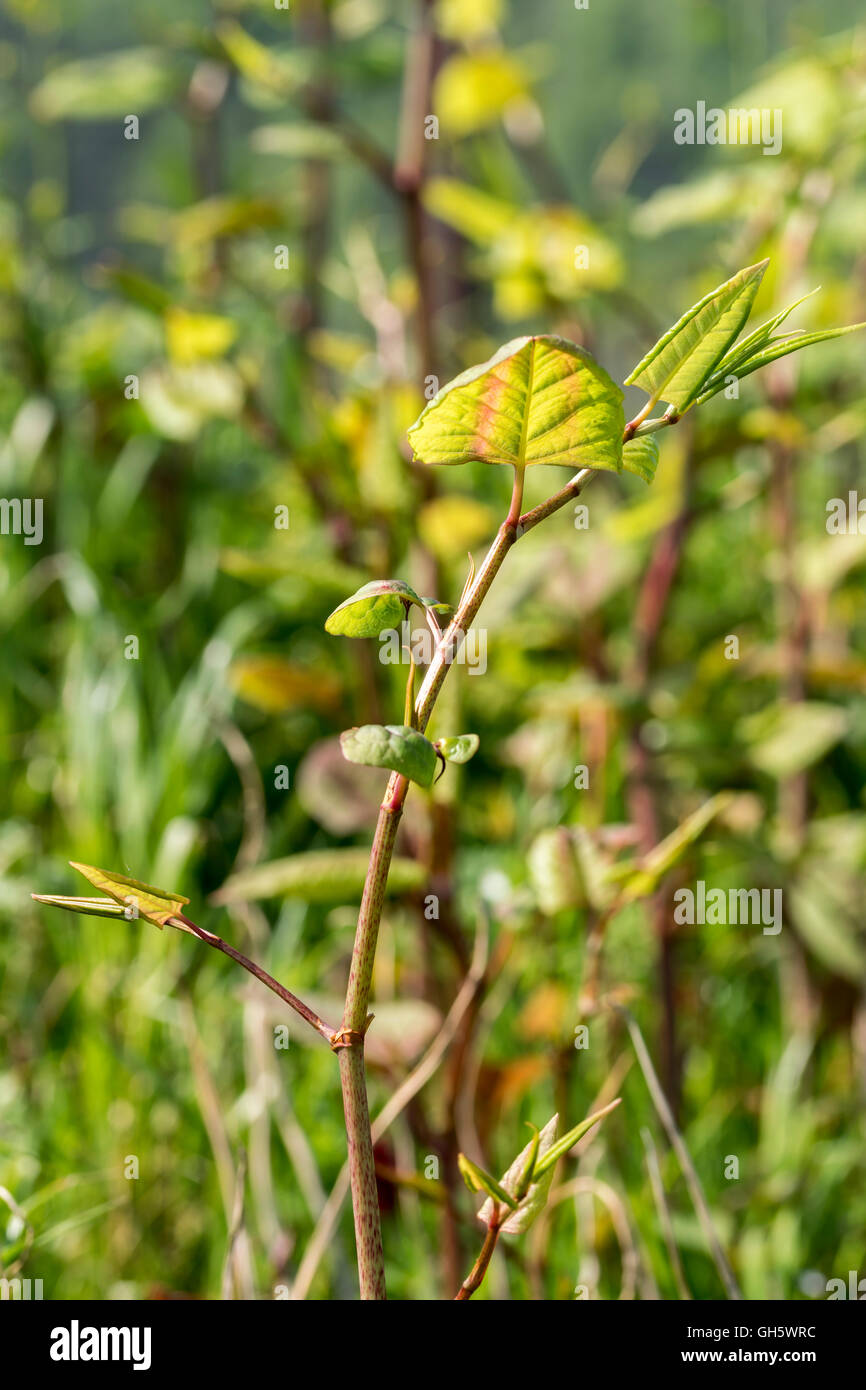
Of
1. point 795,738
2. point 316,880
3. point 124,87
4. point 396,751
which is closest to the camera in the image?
point 396,751

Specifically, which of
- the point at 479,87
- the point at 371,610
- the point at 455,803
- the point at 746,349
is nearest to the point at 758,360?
the point at 746,349

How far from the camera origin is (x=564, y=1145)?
1.13 feet

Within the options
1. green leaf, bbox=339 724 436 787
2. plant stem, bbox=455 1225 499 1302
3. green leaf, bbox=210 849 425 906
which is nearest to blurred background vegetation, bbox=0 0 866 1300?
green leaf, bbox=210 849 425 906

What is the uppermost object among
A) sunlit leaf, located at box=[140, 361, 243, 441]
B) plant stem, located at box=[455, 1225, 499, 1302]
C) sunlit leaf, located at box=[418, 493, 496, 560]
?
sunlit leaf, located at box=[140, 361, 243, 441]

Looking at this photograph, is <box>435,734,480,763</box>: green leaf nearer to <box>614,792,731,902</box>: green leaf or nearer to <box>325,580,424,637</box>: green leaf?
<box>325,580,424,637</box>: green leaf

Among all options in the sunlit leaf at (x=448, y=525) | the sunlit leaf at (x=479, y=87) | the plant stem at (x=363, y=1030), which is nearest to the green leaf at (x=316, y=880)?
the sunlit leaf at (x=448, y=525)

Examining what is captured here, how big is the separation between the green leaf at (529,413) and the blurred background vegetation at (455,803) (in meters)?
0.35

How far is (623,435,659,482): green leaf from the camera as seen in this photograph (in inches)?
13.6

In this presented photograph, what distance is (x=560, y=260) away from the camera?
3.46 ft

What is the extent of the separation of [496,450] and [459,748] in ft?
0.26

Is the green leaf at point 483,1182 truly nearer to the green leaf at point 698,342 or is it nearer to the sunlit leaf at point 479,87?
the green leaf at point 698,342

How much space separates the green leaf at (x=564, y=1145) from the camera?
34 cm

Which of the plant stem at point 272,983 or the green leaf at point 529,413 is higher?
the green leaf at point 529,413

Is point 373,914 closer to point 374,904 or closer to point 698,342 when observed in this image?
point 374,904
